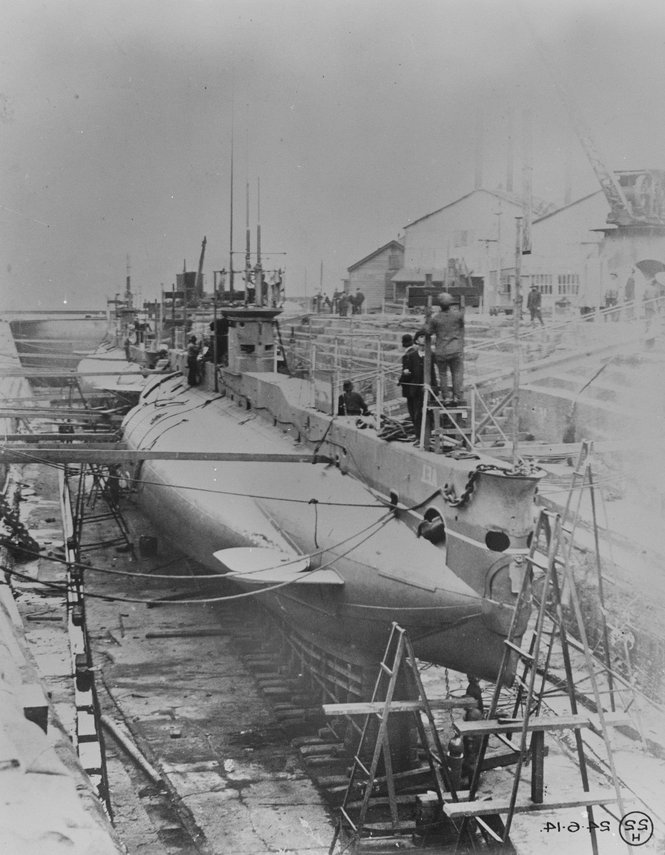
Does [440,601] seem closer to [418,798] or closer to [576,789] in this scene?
[418,798]

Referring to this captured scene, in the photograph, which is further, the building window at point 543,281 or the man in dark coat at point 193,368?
the building window at point 543,281

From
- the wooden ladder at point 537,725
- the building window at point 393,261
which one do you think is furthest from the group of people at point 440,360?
the building window at point 393,261

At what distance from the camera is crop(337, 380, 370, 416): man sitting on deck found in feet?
49.9

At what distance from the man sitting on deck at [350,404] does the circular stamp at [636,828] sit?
7.31m

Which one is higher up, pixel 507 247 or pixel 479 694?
pixel 507 247

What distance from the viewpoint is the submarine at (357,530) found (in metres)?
10.6

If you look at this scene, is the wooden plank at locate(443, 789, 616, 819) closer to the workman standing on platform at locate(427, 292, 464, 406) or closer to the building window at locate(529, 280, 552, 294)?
the workman standing on platform at locate(427, 292, 464, 406)

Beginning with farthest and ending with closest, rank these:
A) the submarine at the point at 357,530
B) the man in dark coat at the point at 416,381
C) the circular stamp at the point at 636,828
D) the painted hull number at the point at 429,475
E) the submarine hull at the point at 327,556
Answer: the man in dark coat at the point at 416,381 < the painted hull number at the point at 429,475 < the submarine hull at the point at 327,556 < the submarine at the point at 357,530 < the circular stamp at the point at 636,828

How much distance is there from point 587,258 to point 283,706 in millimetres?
24377

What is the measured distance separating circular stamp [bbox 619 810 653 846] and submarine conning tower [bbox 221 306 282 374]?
41.2 feet

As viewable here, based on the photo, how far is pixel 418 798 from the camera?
10000 millimetres

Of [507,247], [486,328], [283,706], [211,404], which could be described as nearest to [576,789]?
A: [283,706]

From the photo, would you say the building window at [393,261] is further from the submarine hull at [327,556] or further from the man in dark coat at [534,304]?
the submarine hull at [327,556]

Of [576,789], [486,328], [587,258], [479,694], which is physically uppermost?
[587,258]
